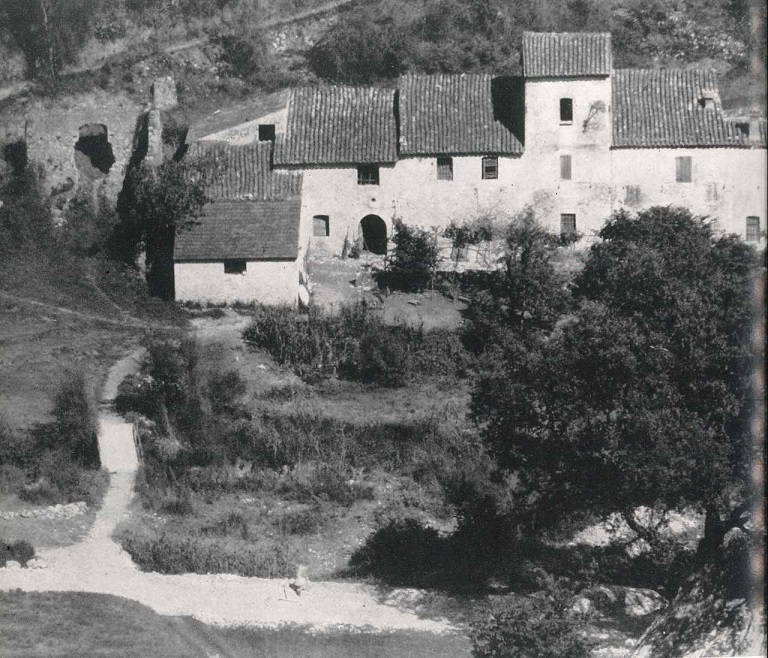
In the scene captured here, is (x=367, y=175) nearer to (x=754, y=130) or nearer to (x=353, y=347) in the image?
(x=353, y=347)

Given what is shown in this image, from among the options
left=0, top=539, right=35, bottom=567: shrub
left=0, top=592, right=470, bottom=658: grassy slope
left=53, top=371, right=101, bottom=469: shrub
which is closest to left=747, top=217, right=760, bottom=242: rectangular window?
left=53, top=371, right=101, bottom=469: shrub

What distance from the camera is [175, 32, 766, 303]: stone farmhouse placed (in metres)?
47.0

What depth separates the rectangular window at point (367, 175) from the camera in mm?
47656

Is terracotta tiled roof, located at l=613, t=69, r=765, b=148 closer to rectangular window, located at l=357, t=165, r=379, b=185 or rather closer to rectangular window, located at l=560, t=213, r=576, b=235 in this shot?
rectangular window, located at l=560, t=213, r=576, b=235

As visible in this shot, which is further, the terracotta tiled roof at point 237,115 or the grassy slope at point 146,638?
the terracotta tiled roof at point 237,115

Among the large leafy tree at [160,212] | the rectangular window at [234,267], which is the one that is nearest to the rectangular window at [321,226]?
the rectangular window at [234,267]

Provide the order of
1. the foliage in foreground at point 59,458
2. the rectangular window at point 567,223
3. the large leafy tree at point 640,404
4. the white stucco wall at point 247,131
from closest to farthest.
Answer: the large leafy tree at point 640,404
the foliage in foreground at point 59,458
the white stucco wall at point 247,131
the rectangular window at point 567,223

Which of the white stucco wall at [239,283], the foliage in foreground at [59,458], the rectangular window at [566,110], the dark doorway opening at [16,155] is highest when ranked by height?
the rectangular window at [566,110]

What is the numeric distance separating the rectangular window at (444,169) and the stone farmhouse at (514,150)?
52mm

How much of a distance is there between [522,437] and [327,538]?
6417mm

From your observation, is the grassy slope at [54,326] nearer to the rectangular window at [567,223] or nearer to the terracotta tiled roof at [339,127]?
the terracotta tiled roof at [339,127]

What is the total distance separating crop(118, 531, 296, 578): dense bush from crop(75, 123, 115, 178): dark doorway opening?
74.0ft

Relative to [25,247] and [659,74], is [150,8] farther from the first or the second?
[659,74]

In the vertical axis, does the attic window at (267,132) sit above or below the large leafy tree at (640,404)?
above
